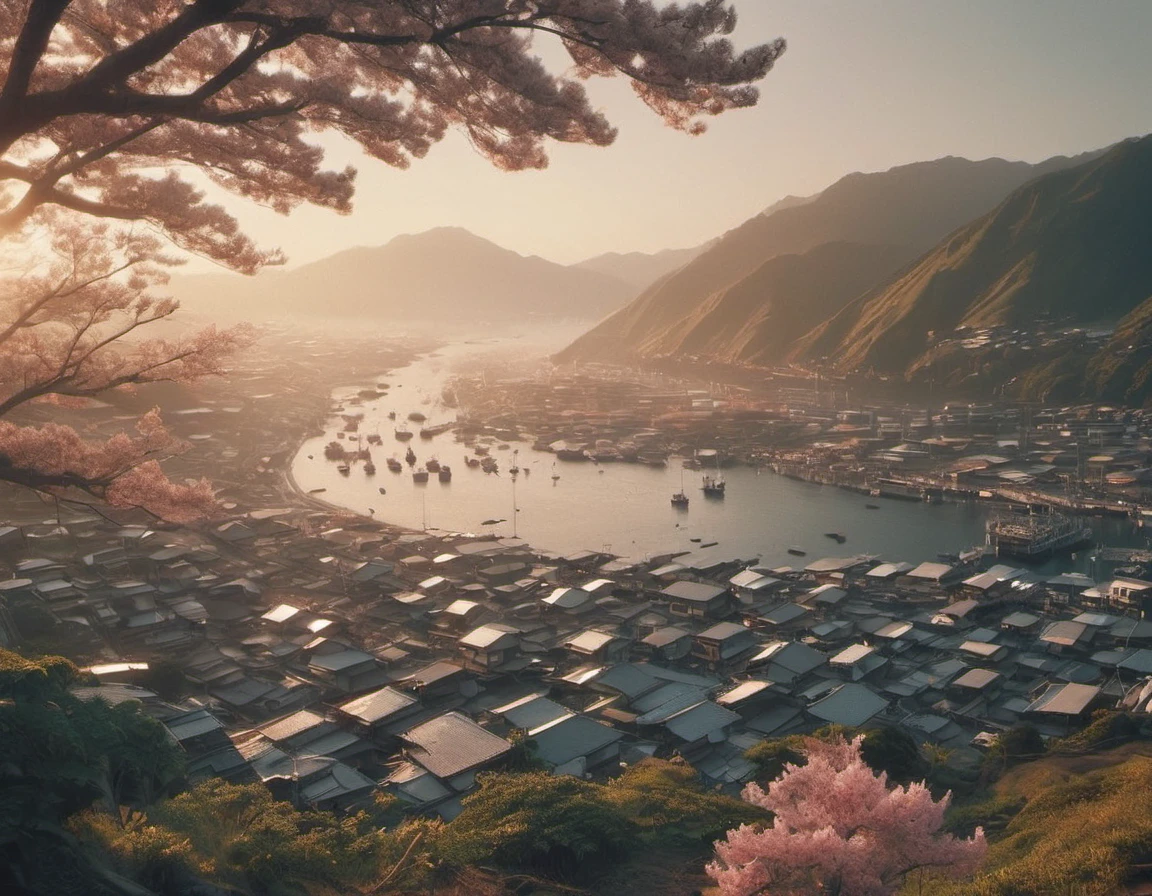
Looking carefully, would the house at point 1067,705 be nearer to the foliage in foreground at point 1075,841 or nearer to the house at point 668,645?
the foliage in foreground at point 1075,841

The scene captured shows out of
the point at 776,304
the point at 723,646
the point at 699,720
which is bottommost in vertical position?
the point at 723,646

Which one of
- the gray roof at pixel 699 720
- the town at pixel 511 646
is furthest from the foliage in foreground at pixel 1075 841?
the gray roof at pixel 699 720

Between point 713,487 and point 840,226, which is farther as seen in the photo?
point 840,226

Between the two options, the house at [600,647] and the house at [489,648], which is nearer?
the house at [489,648]

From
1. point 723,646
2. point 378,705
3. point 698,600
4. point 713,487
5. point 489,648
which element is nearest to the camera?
point 378,705

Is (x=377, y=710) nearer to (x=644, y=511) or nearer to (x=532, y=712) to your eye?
(x=532, y=712)

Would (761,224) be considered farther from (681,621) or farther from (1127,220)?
(681,621)

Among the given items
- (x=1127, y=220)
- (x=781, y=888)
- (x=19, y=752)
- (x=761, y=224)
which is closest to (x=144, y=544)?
(x=19, y=752)

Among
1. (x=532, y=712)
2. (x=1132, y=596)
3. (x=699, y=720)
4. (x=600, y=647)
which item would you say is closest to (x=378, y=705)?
(x=532, y=712)
